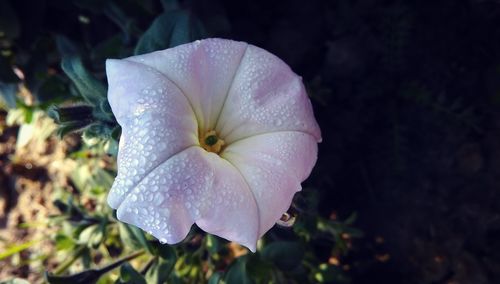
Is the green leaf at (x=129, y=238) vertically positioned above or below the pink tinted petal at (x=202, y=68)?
below

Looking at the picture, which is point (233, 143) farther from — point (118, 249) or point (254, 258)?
point (118, 249)

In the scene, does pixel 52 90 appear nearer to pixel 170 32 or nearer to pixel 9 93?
pixel 9 93

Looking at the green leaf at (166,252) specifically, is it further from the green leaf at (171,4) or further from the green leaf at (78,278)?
the green leaf at (171,4)

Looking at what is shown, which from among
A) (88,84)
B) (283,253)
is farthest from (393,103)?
(88,84)

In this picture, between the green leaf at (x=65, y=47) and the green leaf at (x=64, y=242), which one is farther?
the green leaf at (x=65, y=47)

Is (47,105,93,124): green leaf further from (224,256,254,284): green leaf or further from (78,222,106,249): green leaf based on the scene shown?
(224,256,254,284): green leaf

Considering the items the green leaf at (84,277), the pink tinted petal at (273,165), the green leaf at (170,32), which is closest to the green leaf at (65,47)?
the green leaf at (170,32)

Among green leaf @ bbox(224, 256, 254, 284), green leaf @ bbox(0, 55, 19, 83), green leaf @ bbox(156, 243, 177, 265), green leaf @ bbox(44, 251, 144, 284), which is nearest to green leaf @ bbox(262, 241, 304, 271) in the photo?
green leaf @ bbox(224, 256, 254, 284)

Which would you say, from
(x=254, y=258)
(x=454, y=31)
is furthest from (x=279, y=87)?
(x=454, y=31)
